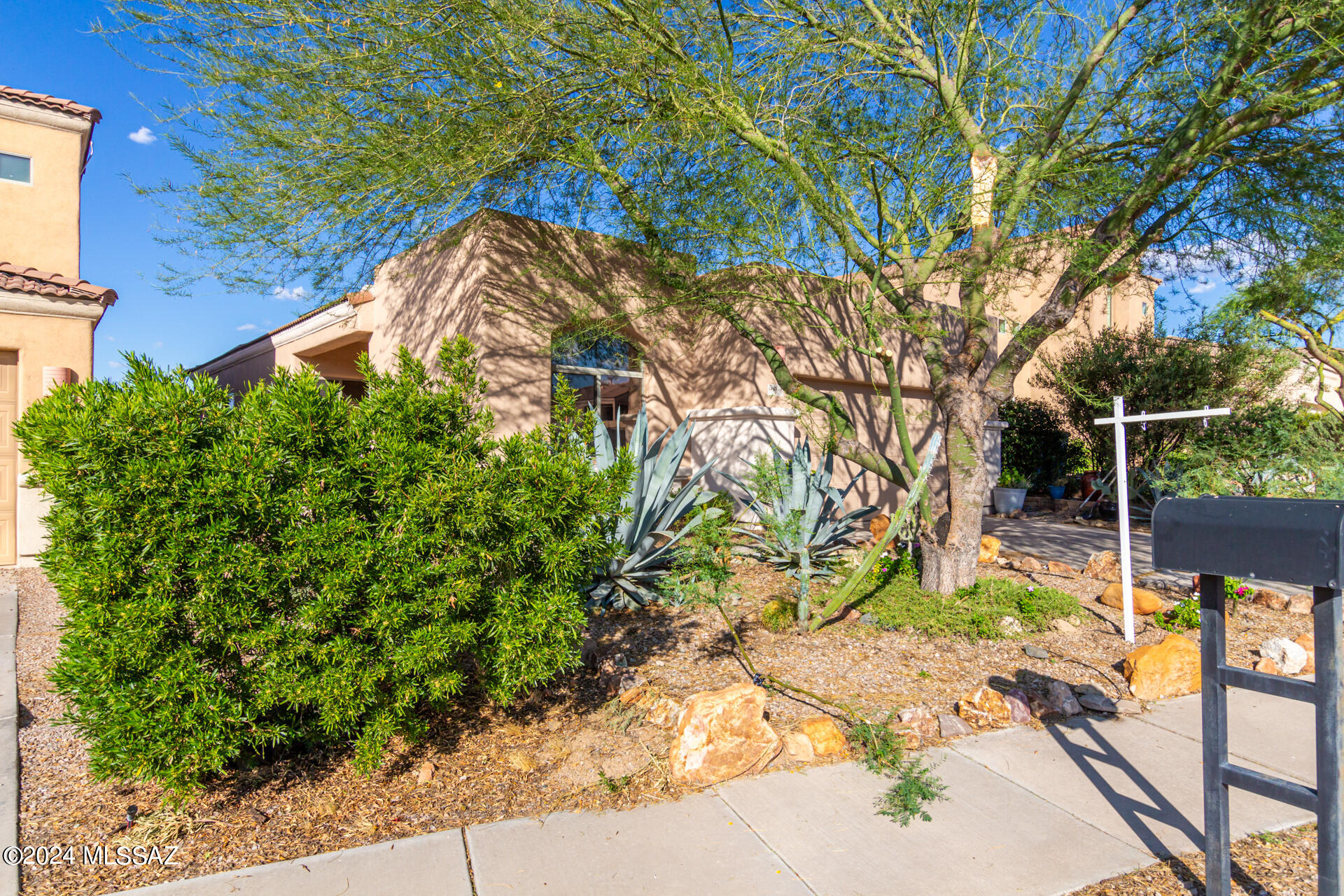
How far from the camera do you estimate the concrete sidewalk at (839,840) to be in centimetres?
279

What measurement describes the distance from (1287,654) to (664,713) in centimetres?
439

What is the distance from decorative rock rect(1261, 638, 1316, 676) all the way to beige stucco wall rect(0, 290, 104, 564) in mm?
11722

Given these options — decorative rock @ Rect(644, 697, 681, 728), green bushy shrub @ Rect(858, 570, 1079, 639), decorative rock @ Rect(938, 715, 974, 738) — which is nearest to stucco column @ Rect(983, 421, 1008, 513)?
green bushy shrub @ Rect(858, 570, 1079, 639)

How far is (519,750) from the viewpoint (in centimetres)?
386

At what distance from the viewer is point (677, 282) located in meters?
7.37

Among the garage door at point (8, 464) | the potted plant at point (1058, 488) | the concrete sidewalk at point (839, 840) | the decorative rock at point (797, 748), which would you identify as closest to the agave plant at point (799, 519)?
the decorative rock at point (797, 748)

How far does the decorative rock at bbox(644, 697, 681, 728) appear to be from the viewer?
411 centimetres

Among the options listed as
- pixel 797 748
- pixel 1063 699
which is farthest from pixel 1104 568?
pixel 797 748

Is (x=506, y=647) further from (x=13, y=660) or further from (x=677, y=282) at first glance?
(x=677, y=282)

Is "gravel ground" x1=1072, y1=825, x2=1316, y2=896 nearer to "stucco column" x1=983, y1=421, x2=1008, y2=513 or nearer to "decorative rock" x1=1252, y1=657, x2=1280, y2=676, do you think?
"decorative rock" x1=1252, y1=657, x2=1280, y2=676

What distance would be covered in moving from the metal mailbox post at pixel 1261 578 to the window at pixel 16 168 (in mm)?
13552

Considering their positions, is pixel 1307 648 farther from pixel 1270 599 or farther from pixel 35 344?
pixel 35 344

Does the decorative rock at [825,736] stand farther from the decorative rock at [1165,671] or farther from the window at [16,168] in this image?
the window at [16,168]

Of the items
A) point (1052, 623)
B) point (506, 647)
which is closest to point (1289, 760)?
point (1052, 623)
